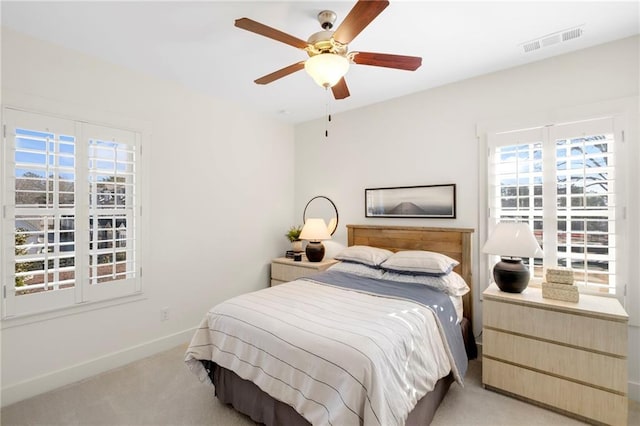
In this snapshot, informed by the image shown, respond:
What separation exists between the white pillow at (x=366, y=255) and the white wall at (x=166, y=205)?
1.39 meters

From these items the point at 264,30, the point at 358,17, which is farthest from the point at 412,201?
the point at 264,30

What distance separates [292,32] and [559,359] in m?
3.00

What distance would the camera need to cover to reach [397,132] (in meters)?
3.57

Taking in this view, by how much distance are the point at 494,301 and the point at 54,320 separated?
11.5 ft

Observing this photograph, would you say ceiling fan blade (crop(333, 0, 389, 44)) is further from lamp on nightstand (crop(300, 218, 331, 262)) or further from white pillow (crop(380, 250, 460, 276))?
lamp on nightstand (crop(300, 218, 331, 262))

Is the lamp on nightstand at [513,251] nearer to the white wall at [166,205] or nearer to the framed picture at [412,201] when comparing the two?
the framed picture at [412,201]

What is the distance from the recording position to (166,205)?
316cm

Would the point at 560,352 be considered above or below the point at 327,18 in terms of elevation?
below

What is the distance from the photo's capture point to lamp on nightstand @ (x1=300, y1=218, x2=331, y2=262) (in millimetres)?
3727

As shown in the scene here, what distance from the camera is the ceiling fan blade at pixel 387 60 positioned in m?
1.94

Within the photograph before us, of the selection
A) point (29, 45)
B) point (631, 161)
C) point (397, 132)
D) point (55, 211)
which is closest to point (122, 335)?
point (55, 211)

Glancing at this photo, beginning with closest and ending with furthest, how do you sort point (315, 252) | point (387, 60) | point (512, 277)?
point (387, 60) → point (512, 277) → point (315, 252)

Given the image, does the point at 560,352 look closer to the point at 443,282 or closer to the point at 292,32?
the point at 443,282

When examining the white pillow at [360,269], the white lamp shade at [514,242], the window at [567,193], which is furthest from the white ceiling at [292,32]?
the white pillow at [360,269]
